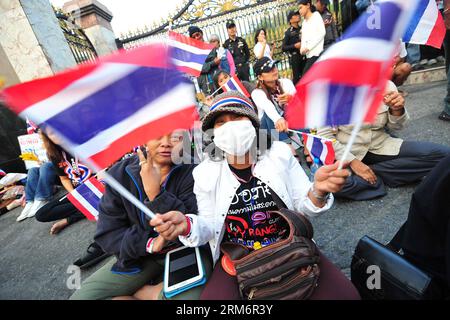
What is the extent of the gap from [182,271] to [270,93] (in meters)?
2.76

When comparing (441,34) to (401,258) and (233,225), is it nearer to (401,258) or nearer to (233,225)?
(401,258)

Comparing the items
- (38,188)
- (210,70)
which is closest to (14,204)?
(38,188)

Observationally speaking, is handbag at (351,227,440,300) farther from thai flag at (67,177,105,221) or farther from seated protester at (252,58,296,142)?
thai flag at (67,177,105,221)

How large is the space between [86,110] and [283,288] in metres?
1.21

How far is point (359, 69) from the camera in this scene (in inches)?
41.6

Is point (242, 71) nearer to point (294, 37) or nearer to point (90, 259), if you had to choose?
point (294, 37)

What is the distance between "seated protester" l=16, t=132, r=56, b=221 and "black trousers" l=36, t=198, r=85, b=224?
4.49ft

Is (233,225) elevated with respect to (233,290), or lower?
elevated

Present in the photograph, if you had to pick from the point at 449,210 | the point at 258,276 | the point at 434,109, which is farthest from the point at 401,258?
the point at 434,109

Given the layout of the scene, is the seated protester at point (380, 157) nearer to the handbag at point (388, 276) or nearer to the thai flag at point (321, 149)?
the thai flag at point (321, 149)

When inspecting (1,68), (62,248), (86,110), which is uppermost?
(1,68)

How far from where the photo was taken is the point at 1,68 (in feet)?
21.6

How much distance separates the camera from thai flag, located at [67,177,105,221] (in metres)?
2.48

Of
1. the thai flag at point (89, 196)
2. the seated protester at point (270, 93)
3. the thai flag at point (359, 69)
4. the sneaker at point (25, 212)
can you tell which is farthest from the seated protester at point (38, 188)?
the thai flag at point (359, 69)
